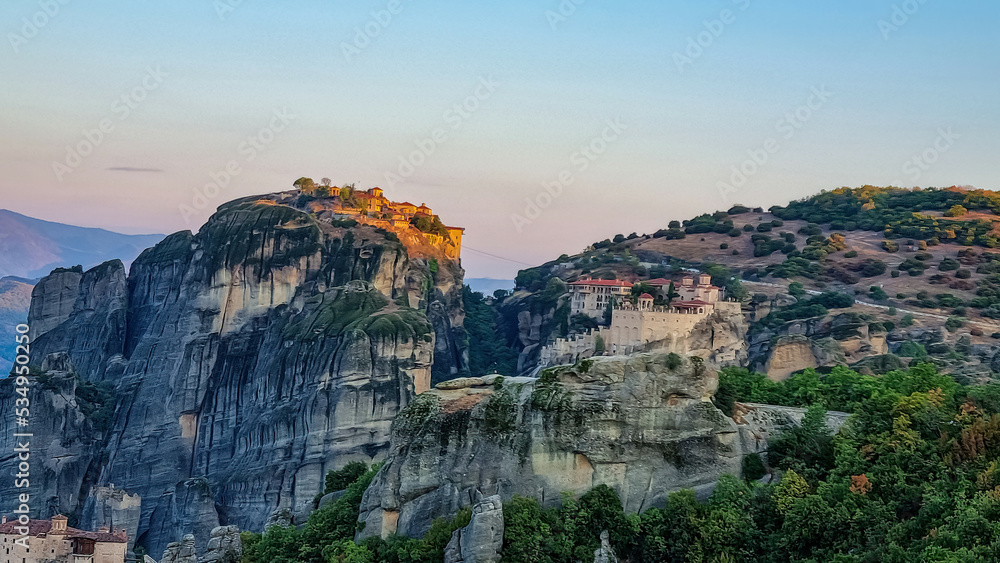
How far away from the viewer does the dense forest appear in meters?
36.9

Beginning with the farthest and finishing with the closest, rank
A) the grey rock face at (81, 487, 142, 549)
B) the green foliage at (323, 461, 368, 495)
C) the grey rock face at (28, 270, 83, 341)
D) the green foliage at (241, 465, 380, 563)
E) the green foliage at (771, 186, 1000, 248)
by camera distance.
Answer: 1. the green foliage at (771, 186, 1000, 248)
2. the grey rock face at (28, 270, 83, 341)
3. the grey rock face at (81, 487, 142, 549)
4. the green foliage at (323, 461, 368, 495)
5. the green foliage at (241, 465, 380, 563)

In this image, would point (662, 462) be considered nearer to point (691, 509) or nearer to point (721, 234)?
point (691, 509)

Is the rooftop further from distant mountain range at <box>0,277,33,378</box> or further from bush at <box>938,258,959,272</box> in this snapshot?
distant mountain range at <box>0,277,33,378</box>

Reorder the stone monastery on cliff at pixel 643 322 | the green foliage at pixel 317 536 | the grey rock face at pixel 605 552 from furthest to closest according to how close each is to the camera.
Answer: the stone monastery on cliff at pixel 643 322, the green foliage at pixel 317 536, the grey rock face at pixel 605 552

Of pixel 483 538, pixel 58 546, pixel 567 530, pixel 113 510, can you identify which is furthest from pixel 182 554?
pixel 113 510

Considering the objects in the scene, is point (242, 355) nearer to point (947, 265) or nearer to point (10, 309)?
point (947, 265)

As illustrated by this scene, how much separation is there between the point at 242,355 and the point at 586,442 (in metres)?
58.3

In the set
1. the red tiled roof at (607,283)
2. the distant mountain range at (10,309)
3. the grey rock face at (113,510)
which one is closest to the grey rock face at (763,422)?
the grey rock face at (113,510)

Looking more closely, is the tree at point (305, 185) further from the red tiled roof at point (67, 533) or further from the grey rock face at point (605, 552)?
the grey rock face at point (605, 552)

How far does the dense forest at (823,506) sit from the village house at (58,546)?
56.7ft

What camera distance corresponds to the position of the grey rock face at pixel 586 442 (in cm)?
4088

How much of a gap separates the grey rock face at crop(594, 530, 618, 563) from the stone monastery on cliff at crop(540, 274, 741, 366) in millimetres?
44136

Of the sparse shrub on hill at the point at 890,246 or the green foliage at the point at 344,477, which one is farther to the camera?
the sparse shrub on hill at the point at 890,246

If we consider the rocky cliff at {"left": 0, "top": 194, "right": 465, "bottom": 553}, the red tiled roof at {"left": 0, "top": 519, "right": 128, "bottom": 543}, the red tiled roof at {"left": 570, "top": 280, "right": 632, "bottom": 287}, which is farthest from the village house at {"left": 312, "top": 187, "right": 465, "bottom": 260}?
the red tiled roof at {"left": 0, "top": 519, "right": 128, "bottom": 543}
